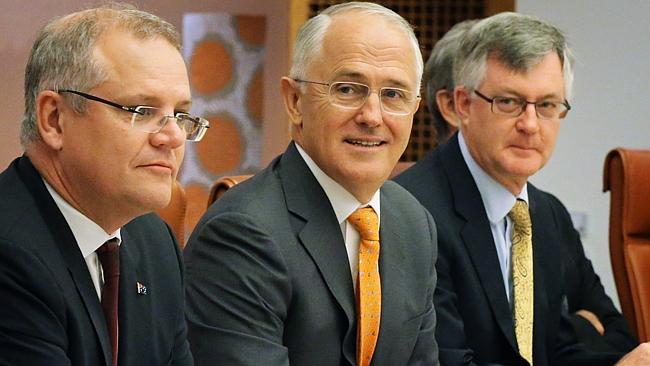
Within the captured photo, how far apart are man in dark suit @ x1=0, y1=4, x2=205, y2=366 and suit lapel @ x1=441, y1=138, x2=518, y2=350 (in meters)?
1.09

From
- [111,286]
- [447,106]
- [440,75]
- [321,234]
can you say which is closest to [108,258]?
[111,286]

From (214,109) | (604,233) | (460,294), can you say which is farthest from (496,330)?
(604,233)

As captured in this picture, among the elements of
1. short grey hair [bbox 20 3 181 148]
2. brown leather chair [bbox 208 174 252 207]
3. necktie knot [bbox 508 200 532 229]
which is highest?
short grey hair [bbox 20 3 181 148]

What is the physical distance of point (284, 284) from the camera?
215 cm

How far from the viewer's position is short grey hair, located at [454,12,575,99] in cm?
289

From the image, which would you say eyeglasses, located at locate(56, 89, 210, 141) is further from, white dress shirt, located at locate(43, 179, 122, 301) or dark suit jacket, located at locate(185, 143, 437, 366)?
dark suit jacket, located at locate(185, 143, 437, 366)

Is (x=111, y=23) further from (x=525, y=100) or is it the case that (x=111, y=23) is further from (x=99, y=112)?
(x=525, y=100)

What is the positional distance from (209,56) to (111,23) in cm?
237

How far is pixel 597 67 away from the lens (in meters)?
4.89

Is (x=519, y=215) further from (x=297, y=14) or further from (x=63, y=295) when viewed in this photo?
(x=297, y=14)

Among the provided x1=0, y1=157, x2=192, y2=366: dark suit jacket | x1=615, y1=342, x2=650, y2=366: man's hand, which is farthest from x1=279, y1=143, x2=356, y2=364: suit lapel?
x1=615, y1=342, x2=650, y2=366: man's hand

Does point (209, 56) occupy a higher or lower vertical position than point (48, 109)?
lower

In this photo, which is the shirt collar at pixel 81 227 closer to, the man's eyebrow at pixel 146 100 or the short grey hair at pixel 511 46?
the man's eyebrow at pixel 146 100

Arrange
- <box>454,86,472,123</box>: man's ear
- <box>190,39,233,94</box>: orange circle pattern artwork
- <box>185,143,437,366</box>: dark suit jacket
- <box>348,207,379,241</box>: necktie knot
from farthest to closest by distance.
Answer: <box>190,39,233,94</box>: orange circle pattern artwork < <box>454,86,472,123</box>: man's ear < <box>348,207,379,241</box>: necktie knot < <box>185,143,437,366</box>: dark suit jacket
